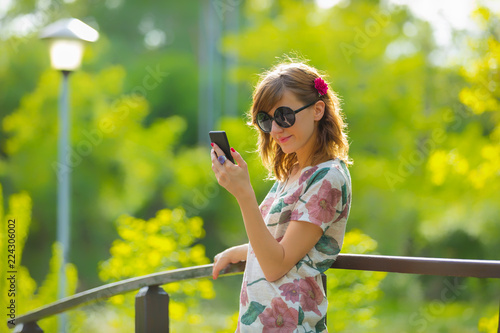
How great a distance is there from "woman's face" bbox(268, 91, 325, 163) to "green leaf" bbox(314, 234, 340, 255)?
0.72ft

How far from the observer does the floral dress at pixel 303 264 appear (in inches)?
57.0

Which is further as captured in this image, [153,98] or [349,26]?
[153,98]

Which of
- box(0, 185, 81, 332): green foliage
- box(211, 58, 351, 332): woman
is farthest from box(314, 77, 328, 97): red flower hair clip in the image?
box(0, 185, 81, 332): green foliage

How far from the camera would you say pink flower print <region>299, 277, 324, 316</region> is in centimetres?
146

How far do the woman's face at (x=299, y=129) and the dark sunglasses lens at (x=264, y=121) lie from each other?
0.05ft

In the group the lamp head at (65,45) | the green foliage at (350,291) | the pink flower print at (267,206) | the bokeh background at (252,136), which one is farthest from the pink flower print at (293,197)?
the bokeh background at (252,136)

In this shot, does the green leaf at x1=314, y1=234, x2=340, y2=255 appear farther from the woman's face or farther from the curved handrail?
the woman's face

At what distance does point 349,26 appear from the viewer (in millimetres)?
12164

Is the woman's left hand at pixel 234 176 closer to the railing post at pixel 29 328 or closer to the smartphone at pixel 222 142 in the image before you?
the smartphone at pixel 222 142

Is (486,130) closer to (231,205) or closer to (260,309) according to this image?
(231,205)

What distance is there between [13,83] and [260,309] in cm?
1452

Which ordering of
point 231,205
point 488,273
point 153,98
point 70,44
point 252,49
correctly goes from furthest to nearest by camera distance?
point 153,98, point 231,205, point 252,49, point 70,44, point 488,273

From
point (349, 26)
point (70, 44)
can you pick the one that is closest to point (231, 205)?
point (349, 26)

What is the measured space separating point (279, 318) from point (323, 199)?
0.99 feet
